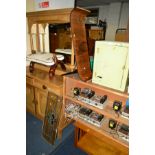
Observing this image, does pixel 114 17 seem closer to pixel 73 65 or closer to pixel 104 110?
pixel 73 65

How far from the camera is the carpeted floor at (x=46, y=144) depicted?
182 centimetres

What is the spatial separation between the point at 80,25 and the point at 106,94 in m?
0.86

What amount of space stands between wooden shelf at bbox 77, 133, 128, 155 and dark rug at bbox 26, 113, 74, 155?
0.35m

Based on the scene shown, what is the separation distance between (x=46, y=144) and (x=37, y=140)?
0.17m

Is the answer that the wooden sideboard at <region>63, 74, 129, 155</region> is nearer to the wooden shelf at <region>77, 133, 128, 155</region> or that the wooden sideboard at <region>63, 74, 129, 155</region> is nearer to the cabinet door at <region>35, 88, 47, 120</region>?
the wooden shelf at <region>77, 133, 128, 155</region>

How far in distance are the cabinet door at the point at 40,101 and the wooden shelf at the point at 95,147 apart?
81cm

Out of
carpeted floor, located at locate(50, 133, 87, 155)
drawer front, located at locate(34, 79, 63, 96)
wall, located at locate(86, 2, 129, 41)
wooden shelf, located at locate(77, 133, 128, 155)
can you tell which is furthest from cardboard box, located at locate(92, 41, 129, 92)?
wall, located at locate(86, 2, 129, 41)

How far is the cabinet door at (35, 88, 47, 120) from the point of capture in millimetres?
2204

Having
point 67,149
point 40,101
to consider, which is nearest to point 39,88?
point 40,101

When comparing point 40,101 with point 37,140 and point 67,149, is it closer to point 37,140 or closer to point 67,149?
point 37,140

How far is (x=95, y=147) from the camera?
5.78 feet

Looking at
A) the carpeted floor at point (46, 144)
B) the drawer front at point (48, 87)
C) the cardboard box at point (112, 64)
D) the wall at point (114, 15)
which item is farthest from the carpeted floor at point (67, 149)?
the wall at point (114, 15)

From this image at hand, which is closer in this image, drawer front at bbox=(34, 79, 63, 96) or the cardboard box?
the cardboard box

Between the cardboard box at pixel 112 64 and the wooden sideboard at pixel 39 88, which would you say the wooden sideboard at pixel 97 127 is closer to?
the cardboard box at pixel 112 64
